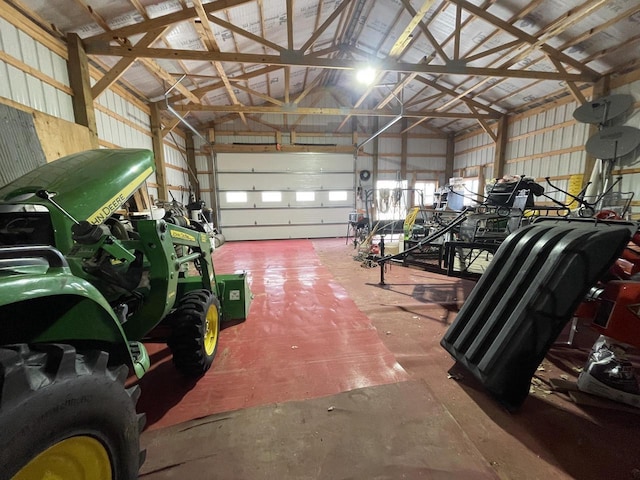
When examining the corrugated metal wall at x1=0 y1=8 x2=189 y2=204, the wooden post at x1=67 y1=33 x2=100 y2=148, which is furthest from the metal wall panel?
the wooden post at x1=67 y1=33 x2=100 y2=148

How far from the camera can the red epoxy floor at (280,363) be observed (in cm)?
208

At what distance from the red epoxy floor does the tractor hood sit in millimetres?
1434

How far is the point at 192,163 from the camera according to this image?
35.2ft

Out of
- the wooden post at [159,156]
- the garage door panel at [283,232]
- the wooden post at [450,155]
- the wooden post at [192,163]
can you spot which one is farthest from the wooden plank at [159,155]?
the wooden post at [450,155]

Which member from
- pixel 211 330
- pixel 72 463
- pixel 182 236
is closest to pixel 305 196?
pixel 211 330

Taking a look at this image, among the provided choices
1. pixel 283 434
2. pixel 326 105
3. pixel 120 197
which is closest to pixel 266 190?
pixel 326 105

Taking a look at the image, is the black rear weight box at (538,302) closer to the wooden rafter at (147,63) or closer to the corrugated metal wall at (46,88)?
the corrugated metal wall at (46,88)

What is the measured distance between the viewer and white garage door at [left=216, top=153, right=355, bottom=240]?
10758 mm

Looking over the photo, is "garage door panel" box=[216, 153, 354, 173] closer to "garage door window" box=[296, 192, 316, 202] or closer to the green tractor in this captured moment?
"garage door window" box=[296, 192, 316, 202]

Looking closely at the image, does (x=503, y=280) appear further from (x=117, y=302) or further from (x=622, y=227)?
(x=117, y=302)

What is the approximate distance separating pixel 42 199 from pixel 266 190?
30.9 feet

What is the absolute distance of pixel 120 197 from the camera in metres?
2.00

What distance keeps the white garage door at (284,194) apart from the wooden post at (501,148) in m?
5.18

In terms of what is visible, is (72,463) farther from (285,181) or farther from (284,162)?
(284,162)
